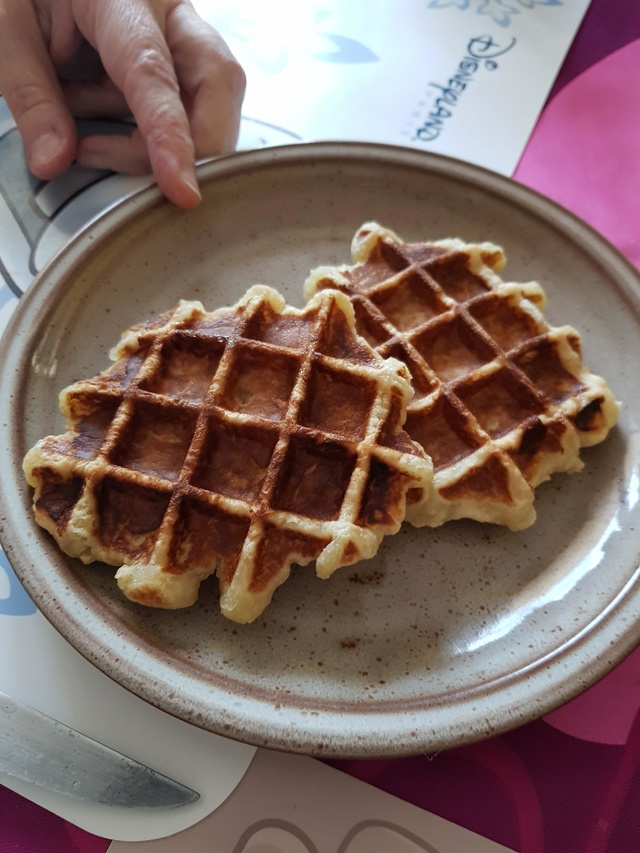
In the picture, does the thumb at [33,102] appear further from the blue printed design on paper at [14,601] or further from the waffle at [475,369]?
the blue printed design on paper at [14,601]

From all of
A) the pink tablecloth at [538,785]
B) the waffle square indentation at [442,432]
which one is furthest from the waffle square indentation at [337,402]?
the pink tablecloth at [538,785]

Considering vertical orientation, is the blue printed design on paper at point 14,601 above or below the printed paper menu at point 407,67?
below

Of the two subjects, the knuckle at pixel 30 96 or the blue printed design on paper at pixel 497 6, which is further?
the blue printed design on paper at pixel 497 6

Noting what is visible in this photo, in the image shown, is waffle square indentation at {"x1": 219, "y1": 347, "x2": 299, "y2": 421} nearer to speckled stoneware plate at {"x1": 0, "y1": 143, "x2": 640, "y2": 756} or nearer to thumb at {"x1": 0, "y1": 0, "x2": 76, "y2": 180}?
speckled stoneware plate at {"x1": 0, "y1": 143, "x2": 640, "y2": 756}

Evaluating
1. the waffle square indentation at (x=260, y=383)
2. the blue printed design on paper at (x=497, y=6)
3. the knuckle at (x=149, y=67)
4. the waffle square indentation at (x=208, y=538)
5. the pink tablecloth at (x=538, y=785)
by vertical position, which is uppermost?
the blue printed design on paper at (x=497, y=6)

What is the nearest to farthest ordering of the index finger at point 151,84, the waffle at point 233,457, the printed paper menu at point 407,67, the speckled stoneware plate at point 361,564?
the speckled stoneware plate at point 361,564 → the waffle at point 233,457 → the index finger at point 151,84 → the printed paper menu at point 407,67

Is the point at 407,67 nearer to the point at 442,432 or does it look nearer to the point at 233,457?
the point at 442,432

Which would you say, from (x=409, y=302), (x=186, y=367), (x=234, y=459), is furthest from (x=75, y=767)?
(x=409, y=302)
